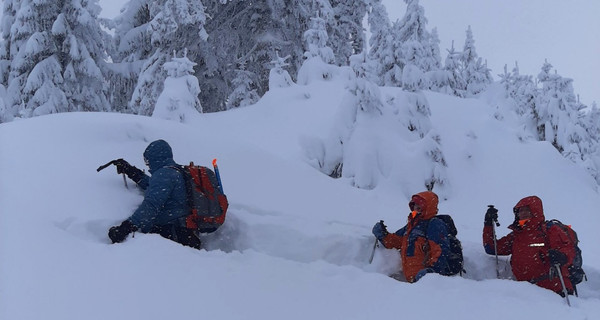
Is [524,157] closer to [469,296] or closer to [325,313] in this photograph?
[469,296]

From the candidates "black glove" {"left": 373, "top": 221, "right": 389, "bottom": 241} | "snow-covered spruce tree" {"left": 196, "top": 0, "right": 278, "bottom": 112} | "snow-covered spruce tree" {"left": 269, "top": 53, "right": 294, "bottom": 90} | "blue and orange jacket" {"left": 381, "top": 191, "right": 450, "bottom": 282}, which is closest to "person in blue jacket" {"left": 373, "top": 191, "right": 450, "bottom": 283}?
"blue and orange jacket" {"left": 381, "top": 191, "right": 450, "bottom": 282}

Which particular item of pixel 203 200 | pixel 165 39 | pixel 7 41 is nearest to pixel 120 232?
pixel 203 200

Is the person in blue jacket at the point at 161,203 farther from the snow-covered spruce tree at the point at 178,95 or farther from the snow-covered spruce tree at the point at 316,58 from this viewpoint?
the snow-covered spruce tree at the point at 316,58

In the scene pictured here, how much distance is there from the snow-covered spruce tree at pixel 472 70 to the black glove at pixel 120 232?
121 feet

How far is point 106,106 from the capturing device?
66.5 ft

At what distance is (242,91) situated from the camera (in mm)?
18859

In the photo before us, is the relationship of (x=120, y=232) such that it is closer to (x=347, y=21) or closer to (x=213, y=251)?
(x=213, y=251)

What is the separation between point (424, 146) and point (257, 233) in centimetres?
761

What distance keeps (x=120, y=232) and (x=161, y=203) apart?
593 mm

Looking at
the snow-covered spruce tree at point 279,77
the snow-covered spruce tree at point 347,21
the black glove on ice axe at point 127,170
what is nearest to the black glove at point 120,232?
the black glove on ice axe at point 127,170

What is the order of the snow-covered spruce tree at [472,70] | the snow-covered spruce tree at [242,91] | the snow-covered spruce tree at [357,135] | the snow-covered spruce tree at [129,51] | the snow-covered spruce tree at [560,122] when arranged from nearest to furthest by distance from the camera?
the snow-covered spruce tree at [357,135] → the snow-covered spruce tree at [242,91] → the snow-covered spruce tree at [129,51] → the snow-covered spruce tree at [560,122] → the snow-covered spruce tree at [472,70]

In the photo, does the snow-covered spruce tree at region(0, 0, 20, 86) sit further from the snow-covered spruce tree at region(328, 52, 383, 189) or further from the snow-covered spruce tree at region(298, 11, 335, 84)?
the snow-covered spruce tree at region(328, 52, 383, 189)

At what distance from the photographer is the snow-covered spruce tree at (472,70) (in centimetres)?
3825

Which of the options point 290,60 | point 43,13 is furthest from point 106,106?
point 290,60
